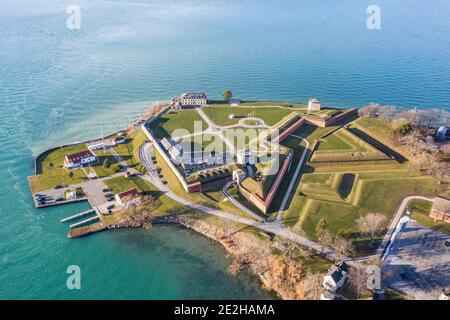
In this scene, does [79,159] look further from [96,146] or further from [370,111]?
[370,111]

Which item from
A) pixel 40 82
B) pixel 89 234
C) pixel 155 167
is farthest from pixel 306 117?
pixel 40 82

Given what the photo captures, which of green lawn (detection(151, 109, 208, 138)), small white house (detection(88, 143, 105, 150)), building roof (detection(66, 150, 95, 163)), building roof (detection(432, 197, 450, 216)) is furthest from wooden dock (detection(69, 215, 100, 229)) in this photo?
building roof (detection(432, 197, 450, 216))

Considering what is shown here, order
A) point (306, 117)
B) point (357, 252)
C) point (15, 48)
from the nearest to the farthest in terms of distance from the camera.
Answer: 1. point (357, 252)
2. point (306, 117)
3. point (15, 48)

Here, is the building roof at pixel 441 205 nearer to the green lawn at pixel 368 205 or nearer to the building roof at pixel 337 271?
the green lawn at pixel 368 205

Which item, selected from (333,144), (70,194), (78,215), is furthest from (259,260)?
(70,194)

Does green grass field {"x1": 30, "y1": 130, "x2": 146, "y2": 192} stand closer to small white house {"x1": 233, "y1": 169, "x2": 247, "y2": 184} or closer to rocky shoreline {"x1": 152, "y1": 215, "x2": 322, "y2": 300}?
rocky shoreline {"x1": 152, "y1": 215, "x2": 322, "y2": 300}

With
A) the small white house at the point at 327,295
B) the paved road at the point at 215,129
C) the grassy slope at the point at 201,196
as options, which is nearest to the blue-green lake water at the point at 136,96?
the grassy slope at the point at 201,196

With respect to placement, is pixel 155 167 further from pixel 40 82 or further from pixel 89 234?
pixel 40 82
